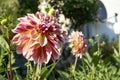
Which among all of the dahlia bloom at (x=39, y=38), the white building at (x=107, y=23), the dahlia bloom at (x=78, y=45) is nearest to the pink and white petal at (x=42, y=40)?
the dahlia bloom at (x=39, y=38)

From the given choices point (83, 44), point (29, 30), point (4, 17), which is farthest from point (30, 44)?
point (83, 44)

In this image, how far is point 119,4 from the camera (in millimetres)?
19203

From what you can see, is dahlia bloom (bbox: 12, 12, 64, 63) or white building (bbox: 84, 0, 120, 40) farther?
white building (bbox: 84, 0, 120, 40)

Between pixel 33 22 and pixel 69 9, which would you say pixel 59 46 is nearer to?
pixel 33 22

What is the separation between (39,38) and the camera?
961 millimetres

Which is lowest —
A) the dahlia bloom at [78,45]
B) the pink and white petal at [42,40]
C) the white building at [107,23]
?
the white building at [107,23]

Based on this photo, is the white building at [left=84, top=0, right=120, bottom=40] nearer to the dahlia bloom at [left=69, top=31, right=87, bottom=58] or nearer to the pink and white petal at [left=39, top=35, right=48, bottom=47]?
the dahlia bloom at [left=69, top=31, right=87, bottom=58]

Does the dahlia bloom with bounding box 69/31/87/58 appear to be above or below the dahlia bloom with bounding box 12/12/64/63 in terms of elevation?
below

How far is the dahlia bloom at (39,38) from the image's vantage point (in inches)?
37.6

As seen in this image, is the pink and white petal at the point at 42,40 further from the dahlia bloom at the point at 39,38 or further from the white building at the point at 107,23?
the white building at the point at 107,23

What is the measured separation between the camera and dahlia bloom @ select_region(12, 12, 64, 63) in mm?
956

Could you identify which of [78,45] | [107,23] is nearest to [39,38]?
[78,45]

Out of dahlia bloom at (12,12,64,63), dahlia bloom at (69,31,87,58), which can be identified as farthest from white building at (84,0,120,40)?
dahlia bloom at (12,12,64,63)

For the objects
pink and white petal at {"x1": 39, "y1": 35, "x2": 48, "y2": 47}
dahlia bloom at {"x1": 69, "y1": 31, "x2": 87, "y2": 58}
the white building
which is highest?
pink and white petal at {"x1": 39, "y1": 35, "x2": 48, "y2": 47}
